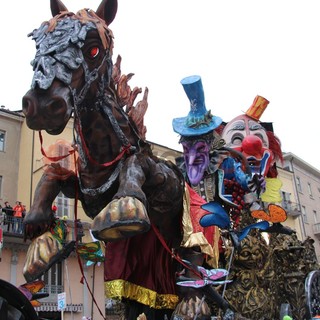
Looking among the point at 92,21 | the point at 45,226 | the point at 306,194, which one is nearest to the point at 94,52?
the point at 92,21

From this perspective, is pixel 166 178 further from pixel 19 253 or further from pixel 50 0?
pixel 19 253

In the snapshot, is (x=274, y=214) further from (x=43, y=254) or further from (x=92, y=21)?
(x=92, y=21)

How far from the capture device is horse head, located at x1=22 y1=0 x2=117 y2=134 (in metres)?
2.38

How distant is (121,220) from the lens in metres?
2.35

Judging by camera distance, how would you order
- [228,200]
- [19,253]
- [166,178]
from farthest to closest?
[19,253] < [228,200] < [166,178]

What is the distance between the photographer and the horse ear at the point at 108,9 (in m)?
2.91

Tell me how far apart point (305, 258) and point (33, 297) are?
2.72 m

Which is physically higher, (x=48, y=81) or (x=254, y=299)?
(x=48, y=81)

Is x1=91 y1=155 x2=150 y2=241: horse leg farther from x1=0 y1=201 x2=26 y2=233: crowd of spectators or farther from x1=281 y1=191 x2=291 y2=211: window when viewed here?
x1=281 y1=191 x2=291 y2=211: window

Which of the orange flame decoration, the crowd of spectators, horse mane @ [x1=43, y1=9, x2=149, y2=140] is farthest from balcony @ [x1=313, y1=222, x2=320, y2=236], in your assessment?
horse mane @ [x1=43, y1=9, x2=149, y2=140]

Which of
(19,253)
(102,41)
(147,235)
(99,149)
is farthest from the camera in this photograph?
(19,253)

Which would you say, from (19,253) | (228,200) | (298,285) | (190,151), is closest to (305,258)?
(298,285)

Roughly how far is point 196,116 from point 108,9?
5.19 ft

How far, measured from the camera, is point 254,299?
13.4ft
